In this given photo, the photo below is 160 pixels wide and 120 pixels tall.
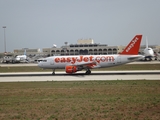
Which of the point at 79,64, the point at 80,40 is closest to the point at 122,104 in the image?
the point at 79,64

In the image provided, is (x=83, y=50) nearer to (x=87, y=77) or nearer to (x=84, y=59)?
(x=84, y=59)

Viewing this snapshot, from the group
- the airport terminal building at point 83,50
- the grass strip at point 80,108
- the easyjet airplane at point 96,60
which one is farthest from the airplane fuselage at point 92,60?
the airport terminal building at point 83,50

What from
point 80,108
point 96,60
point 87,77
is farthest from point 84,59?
point 80,108

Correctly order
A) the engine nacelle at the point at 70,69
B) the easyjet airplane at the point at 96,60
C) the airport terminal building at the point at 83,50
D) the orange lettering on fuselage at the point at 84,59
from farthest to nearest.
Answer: the airport terminal building at the point at 83,50 < the orange lettering on fuselage at the point at 84,59 < the easyjet airplane at the point at 96,60 < the engine nacelle at the point at 70,69

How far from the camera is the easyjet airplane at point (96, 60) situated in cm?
3932

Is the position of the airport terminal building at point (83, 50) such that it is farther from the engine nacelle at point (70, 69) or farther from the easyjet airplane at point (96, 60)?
the engine nacelle at point (70, 69)

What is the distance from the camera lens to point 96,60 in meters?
40.4

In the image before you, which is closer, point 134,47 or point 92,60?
point 134,47

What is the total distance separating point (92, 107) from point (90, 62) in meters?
24.8

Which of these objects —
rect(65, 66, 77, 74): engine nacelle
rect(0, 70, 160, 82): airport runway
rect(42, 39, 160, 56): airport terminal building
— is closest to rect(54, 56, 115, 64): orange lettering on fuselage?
rect(65, 66, 77, 74): engine nacelle

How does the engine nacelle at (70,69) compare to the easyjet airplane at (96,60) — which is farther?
the easyjet airplane at (96,60)

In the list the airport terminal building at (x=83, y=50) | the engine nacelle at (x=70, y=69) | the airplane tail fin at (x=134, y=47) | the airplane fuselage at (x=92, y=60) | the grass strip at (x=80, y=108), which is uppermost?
the airport terminal building at (x=83, y=50)

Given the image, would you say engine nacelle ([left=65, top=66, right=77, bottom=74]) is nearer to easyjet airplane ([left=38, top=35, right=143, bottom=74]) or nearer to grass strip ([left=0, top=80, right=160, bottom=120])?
easyjet airplane ([left=38, top=35, right=143, bottom=74])

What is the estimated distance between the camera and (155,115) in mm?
12711
